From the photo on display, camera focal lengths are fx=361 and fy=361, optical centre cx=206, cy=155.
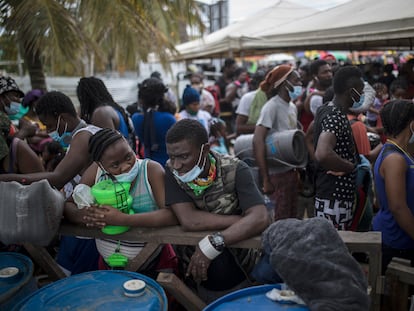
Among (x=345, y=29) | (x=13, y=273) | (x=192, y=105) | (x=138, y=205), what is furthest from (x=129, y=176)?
(x=345, y=29)

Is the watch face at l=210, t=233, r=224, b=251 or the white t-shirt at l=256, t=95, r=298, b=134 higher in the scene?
the white t-shirt at l=256, t=95, r=298, b=134

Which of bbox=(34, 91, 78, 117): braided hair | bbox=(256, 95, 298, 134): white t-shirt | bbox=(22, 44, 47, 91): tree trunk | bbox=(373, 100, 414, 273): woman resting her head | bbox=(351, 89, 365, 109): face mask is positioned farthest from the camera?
bbox=(22, 44, 47, 91): tree trunk

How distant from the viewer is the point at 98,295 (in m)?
1.53

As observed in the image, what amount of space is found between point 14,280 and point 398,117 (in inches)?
95.4

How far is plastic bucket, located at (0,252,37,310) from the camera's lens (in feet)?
5.33

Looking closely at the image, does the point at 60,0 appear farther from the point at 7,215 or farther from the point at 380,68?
the point at 380,68

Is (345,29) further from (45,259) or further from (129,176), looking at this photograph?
(45,259)

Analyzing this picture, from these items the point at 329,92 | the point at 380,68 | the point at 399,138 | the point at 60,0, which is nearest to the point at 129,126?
the point at 329,92

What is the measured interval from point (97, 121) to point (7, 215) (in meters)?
1.42

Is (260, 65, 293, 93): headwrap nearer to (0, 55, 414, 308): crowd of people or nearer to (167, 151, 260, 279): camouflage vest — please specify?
(0, 55, 414, 308): crowd of people

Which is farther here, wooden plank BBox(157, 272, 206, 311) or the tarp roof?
the tarp roof

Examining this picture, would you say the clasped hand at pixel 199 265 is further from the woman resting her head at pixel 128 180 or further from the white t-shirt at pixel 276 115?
the white t-shirt at pixel 276 115

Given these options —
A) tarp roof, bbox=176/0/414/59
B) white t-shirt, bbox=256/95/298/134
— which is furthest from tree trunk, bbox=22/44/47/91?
white t-shirt, bbox=256/95/298/134

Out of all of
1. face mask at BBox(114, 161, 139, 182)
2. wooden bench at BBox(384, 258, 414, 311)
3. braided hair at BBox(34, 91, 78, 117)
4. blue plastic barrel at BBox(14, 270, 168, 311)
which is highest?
braided hair at BBox(34, 91, 78, 117)
